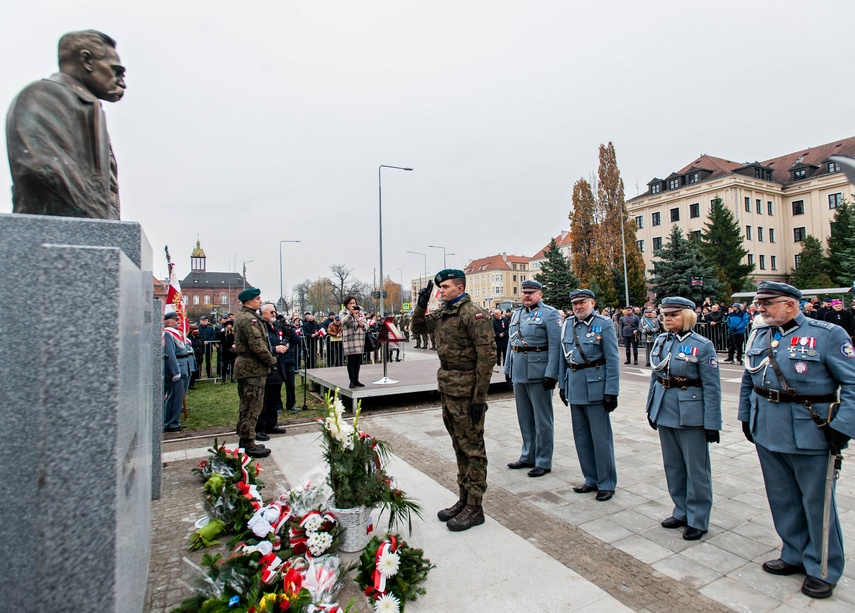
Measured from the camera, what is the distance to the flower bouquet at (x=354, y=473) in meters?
3.69

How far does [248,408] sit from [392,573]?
3901 mm

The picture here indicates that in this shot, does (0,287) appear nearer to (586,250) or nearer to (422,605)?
(422,605)

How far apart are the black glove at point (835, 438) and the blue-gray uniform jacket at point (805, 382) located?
0.10ft

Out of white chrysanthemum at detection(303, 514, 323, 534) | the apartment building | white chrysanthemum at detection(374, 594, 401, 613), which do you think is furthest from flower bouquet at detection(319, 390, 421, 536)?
the apartment building

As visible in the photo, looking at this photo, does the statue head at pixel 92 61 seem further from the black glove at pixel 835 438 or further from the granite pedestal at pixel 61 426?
the black glove at pixel 835 438

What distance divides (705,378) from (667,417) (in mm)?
453

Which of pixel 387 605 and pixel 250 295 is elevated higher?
pixel 250 295

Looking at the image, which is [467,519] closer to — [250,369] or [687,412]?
[687,412]

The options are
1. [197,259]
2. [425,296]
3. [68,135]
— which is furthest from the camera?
[197,259]

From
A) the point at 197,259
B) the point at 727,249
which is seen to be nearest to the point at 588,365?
the point at 727,249

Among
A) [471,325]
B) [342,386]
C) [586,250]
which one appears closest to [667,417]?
[471,325]

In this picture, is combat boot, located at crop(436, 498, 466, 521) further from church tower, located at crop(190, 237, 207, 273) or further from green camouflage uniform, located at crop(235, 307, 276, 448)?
church tower, located at crop(190, 237, 207, 273)

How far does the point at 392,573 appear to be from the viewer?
9.96 ft

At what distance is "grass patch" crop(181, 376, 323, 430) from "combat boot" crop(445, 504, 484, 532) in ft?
16.7
